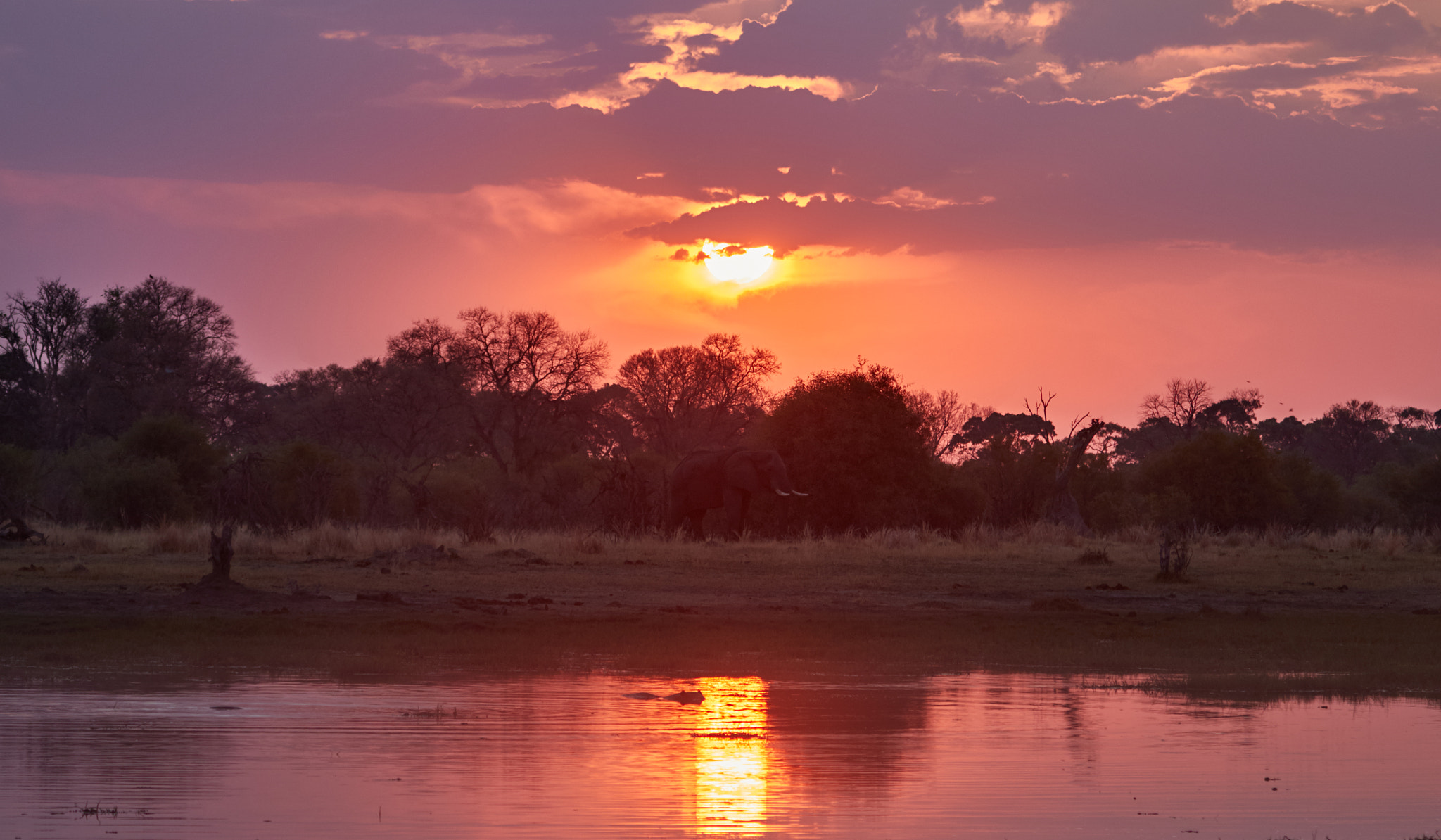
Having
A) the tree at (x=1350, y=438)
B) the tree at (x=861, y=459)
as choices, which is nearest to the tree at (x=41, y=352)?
the tree at (x=861, y=459)

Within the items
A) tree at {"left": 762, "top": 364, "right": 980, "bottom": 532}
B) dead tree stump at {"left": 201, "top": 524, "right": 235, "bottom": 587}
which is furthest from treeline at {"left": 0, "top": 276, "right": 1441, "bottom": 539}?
dead tree stump at {"left": 201, "top": 524, "right": 235, "bottom": 587}

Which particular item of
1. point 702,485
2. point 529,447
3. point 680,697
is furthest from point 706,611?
point 529,447

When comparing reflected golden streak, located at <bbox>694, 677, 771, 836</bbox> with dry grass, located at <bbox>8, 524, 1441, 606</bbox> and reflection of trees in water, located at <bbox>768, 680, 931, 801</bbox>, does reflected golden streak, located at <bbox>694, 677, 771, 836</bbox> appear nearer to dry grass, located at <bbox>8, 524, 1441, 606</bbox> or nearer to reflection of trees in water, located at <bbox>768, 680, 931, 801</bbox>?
reflection of trees in water, located at <bbox>768, 680, 931, 801</bbox>

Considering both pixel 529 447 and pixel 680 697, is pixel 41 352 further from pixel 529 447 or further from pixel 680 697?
pixel 680 697

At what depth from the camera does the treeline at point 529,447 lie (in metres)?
42.7

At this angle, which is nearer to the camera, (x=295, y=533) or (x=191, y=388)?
(x=295, y=533)

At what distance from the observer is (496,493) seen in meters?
62.3

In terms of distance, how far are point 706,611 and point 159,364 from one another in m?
43.7

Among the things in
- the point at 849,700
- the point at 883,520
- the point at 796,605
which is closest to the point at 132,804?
the point at 849,700

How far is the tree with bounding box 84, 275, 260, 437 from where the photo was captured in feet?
189

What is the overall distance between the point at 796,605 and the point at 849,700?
29.8 feet

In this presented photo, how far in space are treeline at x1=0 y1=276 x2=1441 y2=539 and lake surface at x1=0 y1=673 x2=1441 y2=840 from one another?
23.1 m

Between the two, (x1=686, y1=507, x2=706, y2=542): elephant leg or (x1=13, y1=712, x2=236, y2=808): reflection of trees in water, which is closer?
(x1=13, y1=712, x2=236, y2=808): reflection of trees in water

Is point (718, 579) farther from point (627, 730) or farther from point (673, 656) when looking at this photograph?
point (627, 730)
